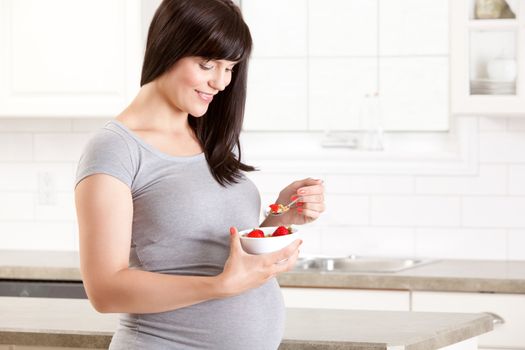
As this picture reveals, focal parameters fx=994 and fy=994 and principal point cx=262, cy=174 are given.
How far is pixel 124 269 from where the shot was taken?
1838mm

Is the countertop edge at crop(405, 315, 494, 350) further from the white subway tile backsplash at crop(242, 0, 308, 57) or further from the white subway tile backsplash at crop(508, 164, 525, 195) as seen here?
the white subway tile backsplash at crop(242, 0, 308, 57)

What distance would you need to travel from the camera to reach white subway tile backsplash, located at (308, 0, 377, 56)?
4371 millimetres

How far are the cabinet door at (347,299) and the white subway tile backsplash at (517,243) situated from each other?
2.38 feet

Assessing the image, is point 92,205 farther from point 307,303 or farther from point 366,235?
point 366,235

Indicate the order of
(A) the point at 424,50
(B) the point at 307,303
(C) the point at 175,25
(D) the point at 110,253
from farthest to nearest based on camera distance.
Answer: (A) the point at 424,50
(B) the point at 307,303
(C) the point at 175,25
(D) the point at 110,253

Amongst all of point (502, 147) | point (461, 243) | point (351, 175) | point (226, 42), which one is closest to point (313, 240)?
point (351, 175)

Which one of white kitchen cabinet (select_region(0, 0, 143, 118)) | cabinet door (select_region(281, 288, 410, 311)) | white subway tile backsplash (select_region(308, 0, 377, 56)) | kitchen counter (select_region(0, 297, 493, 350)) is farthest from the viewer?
white subway tile backsplash (select_region(308, 0, 377, 56))

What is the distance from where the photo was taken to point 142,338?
196cm

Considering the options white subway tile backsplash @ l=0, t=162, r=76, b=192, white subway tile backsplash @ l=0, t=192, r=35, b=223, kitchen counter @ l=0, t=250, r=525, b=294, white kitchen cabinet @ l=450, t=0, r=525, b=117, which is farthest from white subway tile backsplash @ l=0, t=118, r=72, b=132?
white kitchen cabinet @ l=450, t=0, r=525, b=117

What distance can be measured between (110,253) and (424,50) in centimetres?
277

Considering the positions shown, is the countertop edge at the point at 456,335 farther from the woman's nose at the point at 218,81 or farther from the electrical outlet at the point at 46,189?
the electrical outlet at the point at 46,189

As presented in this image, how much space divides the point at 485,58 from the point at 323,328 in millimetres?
1812

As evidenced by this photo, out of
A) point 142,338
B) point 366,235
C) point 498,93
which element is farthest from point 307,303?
point 142,338

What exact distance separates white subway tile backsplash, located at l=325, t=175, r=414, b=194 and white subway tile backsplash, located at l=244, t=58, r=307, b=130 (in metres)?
0.33
